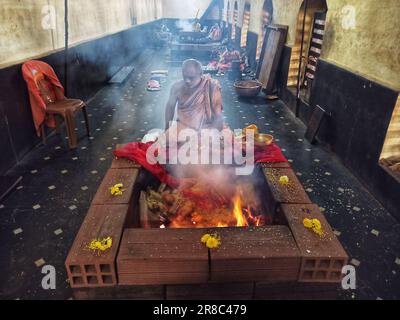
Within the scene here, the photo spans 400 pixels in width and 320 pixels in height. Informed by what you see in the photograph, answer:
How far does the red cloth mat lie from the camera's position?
4477 millimetres

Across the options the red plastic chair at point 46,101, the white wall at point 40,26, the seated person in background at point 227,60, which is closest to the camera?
the white wall at point 40,26

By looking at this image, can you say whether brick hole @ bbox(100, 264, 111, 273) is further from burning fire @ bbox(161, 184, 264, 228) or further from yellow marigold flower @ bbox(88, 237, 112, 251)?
burning fire @ bbox(161, 184, 264, 228)

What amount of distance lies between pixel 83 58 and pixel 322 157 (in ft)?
24.0

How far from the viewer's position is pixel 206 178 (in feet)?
15.2

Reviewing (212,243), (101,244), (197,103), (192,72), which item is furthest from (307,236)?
(192,72)

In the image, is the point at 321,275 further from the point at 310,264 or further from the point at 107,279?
the point at 107,279

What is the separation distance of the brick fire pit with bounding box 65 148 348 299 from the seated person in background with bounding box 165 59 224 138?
7.90ft

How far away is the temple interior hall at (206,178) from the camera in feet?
9.70

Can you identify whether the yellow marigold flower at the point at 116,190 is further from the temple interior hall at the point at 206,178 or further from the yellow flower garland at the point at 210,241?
the yellow flower garland at the point at 210,241

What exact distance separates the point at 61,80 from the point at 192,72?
449 cm

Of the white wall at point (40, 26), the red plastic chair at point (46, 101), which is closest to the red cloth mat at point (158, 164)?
the red plastic chair at point (46, 101)

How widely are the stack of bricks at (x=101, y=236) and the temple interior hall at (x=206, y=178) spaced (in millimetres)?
15

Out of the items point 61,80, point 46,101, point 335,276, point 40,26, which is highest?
point 40,26

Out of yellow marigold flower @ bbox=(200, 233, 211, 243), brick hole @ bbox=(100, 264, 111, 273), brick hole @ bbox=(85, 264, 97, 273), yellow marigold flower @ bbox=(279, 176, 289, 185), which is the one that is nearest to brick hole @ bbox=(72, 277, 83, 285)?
brick hole @ bbox=(85, 264, 97, 273)
